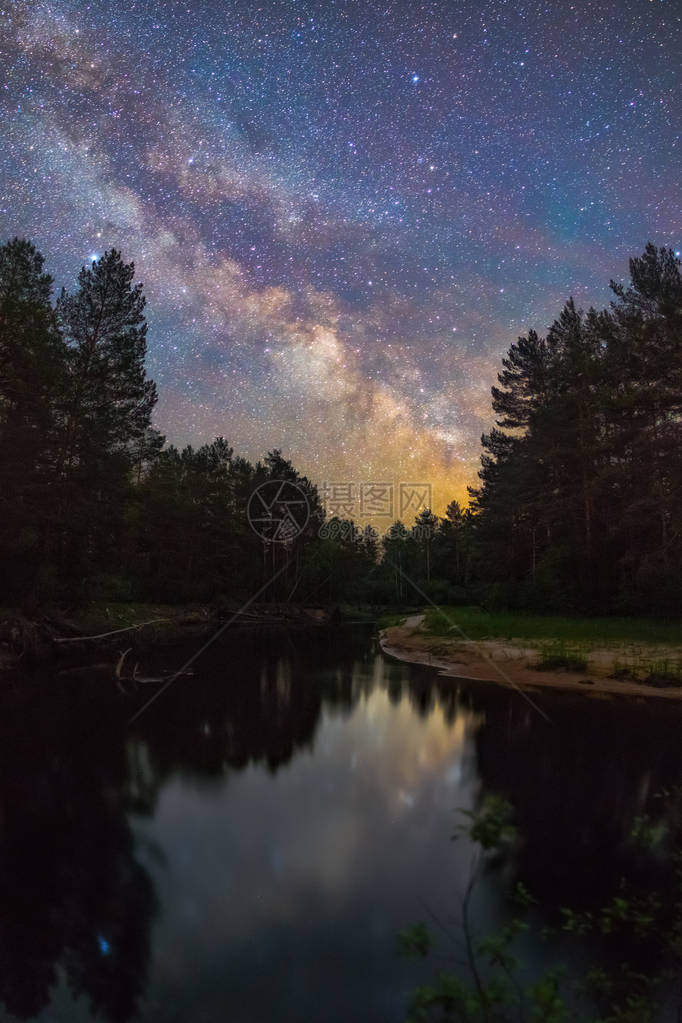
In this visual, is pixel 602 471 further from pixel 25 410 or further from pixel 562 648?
pixel 25 410

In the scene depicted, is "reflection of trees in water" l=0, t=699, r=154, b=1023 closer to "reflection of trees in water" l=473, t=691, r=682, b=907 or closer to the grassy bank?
"reflection of trees in water" l=473, t=691, r=682, b=907

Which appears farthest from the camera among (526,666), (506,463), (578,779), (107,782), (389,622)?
(389,622)

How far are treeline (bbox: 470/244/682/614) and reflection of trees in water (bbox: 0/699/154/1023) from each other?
2904 centimetres

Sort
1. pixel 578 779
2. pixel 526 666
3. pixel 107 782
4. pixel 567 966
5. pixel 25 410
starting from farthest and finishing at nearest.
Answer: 1. pixel 25 410
2. pixel 526 666
3. pixel 107 782
4. pixel 578 779
5. pixel 567 966

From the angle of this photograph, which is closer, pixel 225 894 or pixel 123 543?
pixel 225 894

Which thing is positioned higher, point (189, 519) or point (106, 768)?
point (189, 519)

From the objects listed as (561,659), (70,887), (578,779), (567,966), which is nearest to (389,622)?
(561,659)

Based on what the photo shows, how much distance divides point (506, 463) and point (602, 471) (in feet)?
66.2

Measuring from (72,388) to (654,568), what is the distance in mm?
36461

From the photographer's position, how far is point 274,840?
9.74 m

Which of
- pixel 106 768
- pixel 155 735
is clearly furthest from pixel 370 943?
pixel 155 735

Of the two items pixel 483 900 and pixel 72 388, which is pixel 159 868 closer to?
pixel 483 900

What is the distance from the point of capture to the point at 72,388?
112ft

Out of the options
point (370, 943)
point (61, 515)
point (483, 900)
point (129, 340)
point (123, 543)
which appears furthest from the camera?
point (123, 543)
